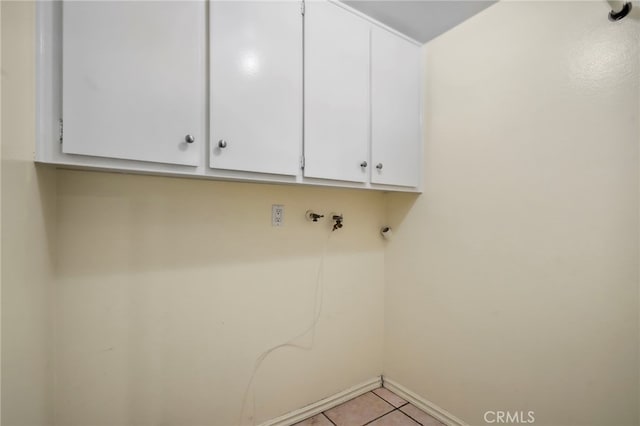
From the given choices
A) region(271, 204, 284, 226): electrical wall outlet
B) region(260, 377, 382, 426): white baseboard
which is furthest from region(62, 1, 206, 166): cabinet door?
region(260, 377, 382, 426): white baseboard

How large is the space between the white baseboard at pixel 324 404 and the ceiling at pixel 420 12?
2.34 m

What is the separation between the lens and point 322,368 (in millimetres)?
1765

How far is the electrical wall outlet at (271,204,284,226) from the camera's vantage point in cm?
158

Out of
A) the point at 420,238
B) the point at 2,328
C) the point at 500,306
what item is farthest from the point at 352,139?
the point at 2,328

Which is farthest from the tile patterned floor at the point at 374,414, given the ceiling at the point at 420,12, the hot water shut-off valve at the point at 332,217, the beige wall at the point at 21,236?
the ceiling at the point at 420,12

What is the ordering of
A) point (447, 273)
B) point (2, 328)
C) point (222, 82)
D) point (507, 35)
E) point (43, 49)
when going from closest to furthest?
point (2, 328), point (43, 49), point (222, 82), point (507, 35), point (447, 273)

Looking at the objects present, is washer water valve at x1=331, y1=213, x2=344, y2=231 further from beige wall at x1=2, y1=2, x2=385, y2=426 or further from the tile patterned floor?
the tile patterned floor

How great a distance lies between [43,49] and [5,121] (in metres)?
0.33

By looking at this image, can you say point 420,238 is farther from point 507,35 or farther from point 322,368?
point 507,35

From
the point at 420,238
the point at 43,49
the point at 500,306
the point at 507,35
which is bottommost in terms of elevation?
the point at 500,306

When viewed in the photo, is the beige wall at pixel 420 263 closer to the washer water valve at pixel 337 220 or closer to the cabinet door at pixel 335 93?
the washer water valve at pixel 337 220

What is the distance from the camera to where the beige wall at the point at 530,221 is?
1063 millimetres

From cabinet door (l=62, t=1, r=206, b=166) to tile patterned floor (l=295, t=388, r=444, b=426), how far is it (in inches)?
65.4

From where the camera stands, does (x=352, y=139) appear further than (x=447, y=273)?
No
